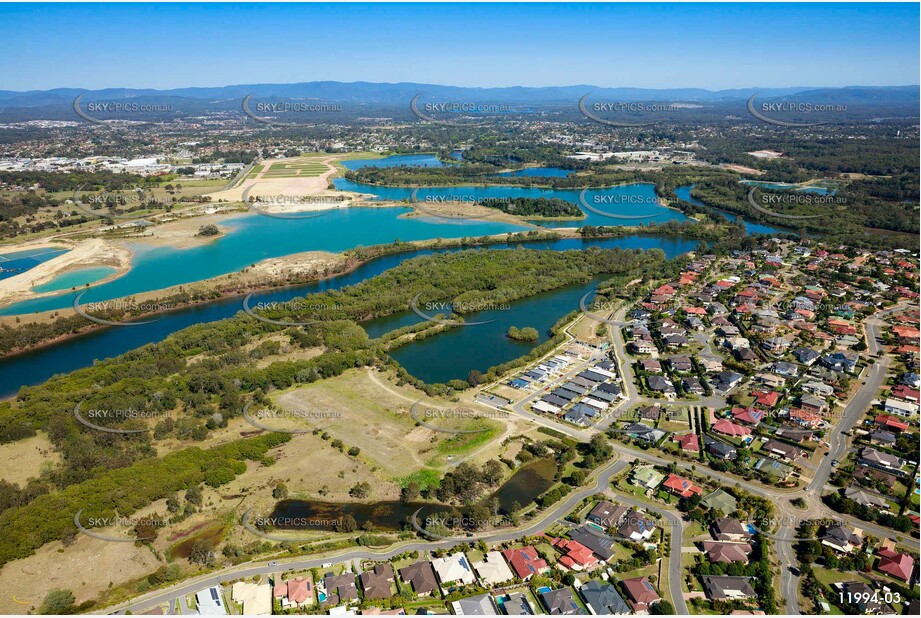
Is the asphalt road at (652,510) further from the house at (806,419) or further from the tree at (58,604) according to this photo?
the tree at (58,604)

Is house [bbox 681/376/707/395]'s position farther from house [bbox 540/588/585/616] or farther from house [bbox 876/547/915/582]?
house [bbox 540/588/585/616]

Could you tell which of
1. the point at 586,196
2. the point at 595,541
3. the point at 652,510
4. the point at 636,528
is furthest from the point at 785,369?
the point at 586,196

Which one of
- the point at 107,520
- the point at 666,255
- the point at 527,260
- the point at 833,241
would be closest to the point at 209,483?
the point at 107,520

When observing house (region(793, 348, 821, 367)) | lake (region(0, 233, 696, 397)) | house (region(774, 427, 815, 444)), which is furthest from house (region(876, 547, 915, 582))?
lake (region(0, 233, 696, 397))

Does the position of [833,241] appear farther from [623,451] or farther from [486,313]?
[623,451]

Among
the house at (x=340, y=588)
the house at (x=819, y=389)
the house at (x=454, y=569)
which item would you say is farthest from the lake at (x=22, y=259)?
the house at (x=819, y=389)

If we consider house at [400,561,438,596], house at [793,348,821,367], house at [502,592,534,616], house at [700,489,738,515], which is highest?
house at [793,348,821,367]

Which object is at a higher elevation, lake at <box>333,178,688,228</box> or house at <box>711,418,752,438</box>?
lake at <box>333,178,688,228</box>
